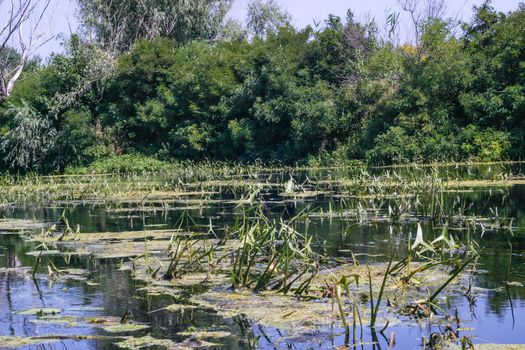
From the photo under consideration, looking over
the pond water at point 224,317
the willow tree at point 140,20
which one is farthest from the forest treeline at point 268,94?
the pond water at point 224,317

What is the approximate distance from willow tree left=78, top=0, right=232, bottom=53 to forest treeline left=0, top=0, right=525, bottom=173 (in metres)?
0.10

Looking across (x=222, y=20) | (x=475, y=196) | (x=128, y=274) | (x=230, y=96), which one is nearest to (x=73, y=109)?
(x=230, y=96)

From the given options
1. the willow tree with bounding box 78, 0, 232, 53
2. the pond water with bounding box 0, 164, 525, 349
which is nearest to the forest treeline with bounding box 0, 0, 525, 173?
the willow tree with bounding box 78, 0, 232, 53

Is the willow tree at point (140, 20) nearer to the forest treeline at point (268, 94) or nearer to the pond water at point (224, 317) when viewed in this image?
the forest treeline at point (268, 94)

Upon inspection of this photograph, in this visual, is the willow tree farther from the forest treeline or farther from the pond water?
the pond water

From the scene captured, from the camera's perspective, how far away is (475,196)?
53.5ft

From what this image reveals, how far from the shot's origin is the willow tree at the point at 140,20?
46000 millimetres

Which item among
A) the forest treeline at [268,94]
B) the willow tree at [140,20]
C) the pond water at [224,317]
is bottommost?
the pond water at [224,317]

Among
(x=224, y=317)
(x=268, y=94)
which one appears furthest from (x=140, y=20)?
(x=224, y=317)

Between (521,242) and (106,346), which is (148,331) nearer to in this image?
(106,346)

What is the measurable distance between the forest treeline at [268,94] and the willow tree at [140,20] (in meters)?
0.10

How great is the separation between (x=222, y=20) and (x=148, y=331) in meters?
44.6

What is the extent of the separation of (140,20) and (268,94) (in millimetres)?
13003

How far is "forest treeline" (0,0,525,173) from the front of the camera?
3178 centimetres
